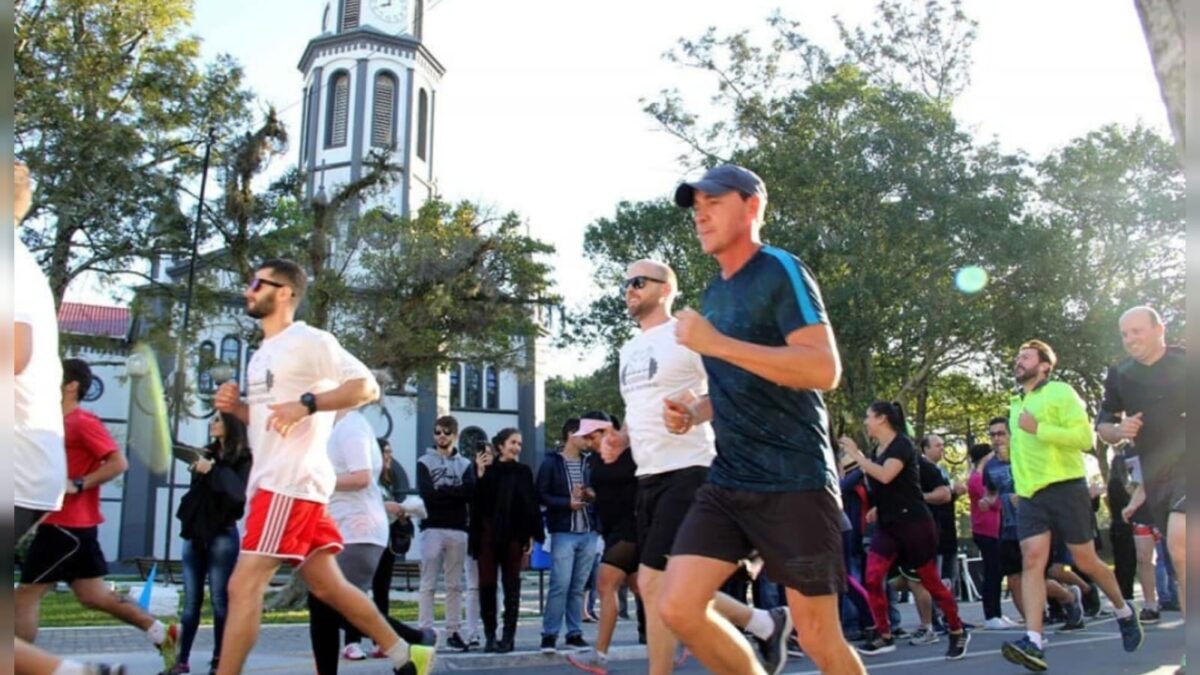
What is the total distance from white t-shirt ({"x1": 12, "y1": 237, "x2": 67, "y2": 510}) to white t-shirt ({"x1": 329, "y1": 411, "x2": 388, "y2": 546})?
2.76m

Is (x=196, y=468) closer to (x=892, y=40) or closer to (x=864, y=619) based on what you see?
(x=864, y=619)

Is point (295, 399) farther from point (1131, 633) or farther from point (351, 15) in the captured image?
point (351, 15)

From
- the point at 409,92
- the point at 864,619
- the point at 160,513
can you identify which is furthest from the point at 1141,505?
the point at 409,92

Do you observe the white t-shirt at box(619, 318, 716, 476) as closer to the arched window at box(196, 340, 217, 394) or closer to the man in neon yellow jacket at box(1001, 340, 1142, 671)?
the man in neon yellow jacket at box(1001, 340, 1142, 671)

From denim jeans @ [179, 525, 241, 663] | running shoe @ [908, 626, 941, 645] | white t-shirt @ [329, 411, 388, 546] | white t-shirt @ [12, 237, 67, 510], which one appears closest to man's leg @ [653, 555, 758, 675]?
white t-shirt @ [12, 237, 67, 510]

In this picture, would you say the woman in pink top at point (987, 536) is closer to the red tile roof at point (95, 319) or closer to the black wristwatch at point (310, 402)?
the black wristwatch at point (310, 402)

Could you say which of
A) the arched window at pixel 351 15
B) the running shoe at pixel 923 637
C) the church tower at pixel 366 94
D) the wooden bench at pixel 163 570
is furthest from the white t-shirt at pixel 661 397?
the arched window at pixel 351 15

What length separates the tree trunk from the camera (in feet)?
Answer: 10.4

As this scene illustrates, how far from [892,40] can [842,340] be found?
1071 centimetres

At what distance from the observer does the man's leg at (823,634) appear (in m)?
3.70

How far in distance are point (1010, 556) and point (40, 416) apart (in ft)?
32.8

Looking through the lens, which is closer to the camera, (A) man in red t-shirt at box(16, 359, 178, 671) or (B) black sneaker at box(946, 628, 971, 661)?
(A) man in red t-shirt at box(16, 359, 178, 671)

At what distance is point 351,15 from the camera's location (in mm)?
56188

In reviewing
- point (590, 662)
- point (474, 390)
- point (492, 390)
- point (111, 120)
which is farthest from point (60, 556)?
point (492, 390)
